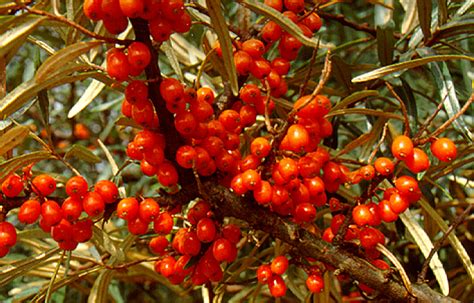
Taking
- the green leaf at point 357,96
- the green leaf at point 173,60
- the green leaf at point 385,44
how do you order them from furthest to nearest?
the green leaf at point 385,44 → the green leaf at point 173,60 → the green leaf at point 357,96

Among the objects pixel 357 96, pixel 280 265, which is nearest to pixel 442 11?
pixel 357 96

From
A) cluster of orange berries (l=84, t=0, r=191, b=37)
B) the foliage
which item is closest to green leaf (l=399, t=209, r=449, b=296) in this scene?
the foliage

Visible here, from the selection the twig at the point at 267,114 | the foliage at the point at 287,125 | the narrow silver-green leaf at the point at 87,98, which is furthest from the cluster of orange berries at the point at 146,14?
the narrow silver-green leaf at the point at 87,98

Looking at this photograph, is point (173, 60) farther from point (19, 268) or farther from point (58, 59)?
point (19, 268)

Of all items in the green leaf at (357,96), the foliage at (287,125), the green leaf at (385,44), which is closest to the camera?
the foliage at (287,125)

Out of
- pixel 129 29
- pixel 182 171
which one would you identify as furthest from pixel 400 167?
pixel 129 29

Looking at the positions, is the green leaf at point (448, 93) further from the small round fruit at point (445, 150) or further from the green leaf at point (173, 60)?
the green leaf at point (173, 60)
